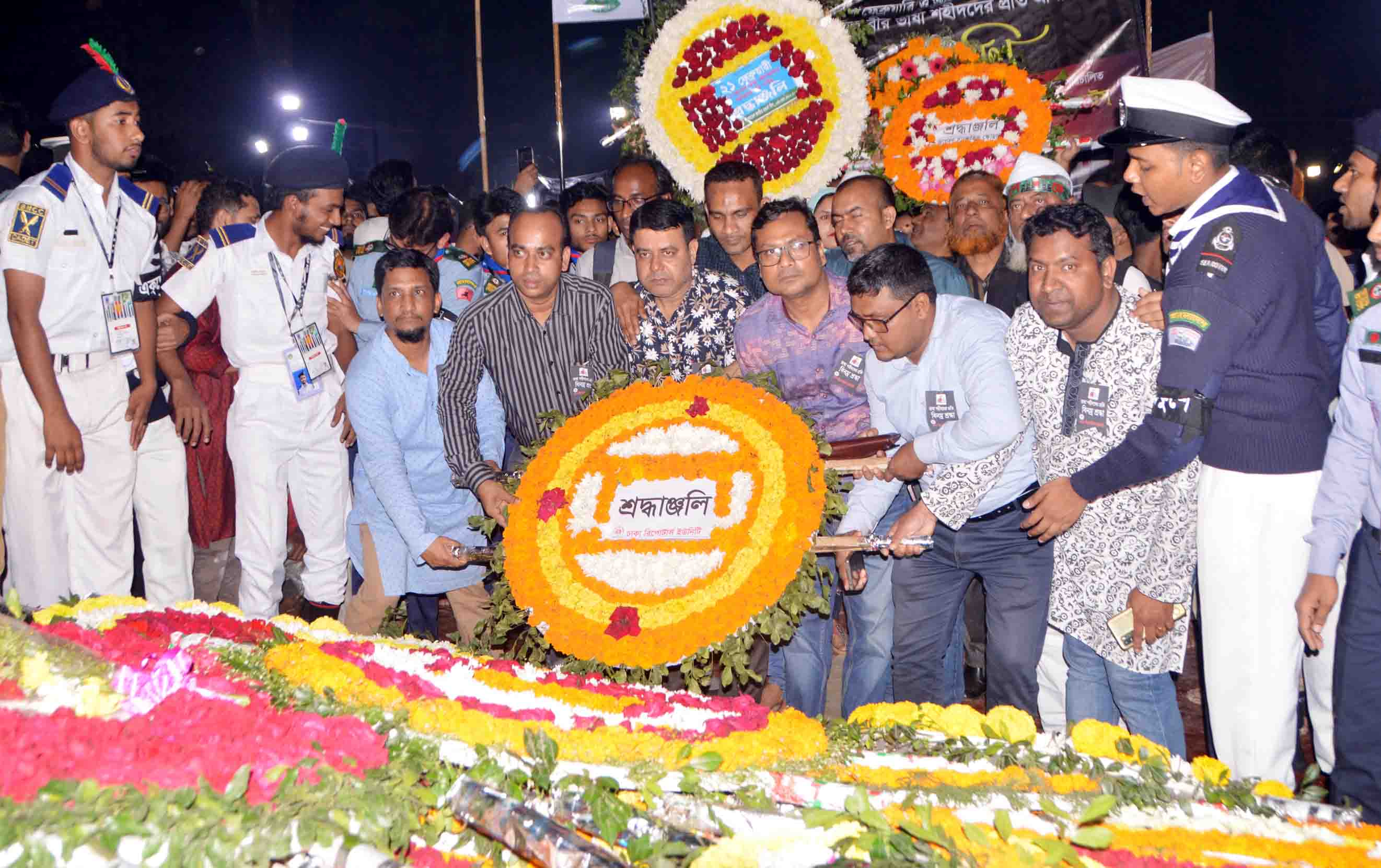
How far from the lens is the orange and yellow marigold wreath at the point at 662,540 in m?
3.49

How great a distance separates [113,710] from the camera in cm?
259

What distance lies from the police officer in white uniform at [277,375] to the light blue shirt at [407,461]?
0.49 m

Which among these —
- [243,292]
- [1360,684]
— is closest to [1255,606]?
A: [1360,684]

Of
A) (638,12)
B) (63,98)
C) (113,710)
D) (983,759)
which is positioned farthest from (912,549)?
(638,12)

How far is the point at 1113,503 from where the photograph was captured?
3.63m

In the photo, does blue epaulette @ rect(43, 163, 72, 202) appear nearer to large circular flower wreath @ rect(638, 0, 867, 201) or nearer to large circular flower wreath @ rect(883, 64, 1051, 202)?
large circular flower wreath @ rect(638, 0, 867, 201)

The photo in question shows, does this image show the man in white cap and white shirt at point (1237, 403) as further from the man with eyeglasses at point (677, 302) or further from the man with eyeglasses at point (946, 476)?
the man with eyeglasses at point (677, 302)

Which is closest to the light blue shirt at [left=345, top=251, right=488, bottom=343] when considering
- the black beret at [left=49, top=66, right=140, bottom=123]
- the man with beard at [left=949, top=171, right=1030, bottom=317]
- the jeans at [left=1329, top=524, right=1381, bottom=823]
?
the black beret at [left=49, top=66, right=140, bottom=123]

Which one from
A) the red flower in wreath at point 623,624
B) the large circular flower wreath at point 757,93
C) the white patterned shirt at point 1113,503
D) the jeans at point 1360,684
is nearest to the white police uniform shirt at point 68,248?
the large circular flower wreath at point 757,93

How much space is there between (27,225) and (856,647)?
4.18 m

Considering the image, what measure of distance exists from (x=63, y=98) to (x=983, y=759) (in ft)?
16.0

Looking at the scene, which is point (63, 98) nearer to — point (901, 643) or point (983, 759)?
point (901, 643)

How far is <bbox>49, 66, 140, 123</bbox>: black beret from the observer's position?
15.7 ft

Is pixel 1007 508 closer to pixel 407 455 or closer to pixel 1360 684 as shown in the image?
pixel 1360 684
